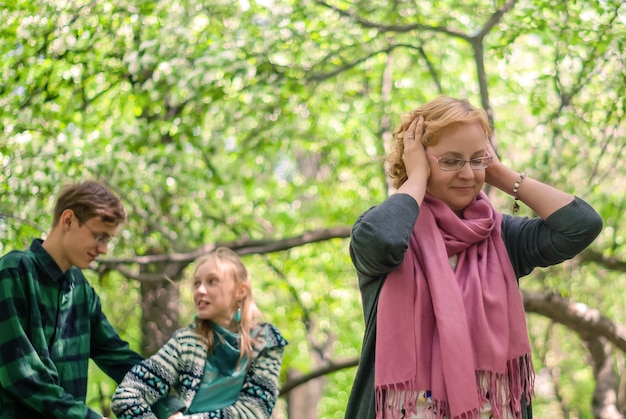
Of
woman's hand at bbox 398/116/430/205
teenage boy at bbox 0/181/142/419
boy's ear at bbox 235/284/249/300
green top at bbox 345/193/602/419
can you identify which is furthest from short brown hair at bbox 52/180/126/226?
woman's hand at bbox 398/116/430/205

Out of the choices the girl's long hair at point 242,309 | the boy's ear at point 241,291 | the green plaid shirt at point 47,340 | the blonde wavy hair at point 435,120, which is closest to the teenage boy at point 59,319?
the green plaid shirt at point 47,340

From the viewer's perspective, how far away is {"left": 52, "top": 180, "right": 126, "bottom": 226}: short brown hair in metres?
2.95

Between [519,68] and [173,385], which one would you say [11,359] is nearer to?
[173,385]

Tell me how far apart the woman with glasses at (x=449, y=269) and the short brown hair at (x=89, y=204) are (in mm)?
1063

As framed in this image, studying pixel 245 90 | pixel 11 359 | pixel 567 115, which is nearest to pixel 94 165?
pixel 245 90

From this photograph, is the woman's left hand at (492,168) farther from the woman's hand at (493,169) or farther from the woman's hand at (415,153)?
the woman's hand at (415,153)

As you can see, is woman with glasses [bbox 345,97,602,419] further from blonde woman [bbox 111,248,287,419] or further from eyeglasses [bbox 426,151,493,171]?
blonde woman [bbox 111,248,287,419]

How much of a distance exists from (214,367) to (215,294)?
1.01 feet

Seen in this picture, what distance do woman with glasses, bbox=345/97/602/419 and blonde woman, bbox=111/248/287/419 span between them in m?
0.74

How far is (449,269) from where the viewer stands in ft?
7.51

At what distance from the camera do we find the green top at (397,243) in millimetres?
2223

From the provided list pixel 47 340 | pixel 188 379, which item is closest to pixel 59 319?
pixel 47 340

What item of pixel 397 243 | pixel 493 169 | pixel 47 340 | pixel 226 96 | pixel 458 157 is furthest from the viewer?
pixel 226 96

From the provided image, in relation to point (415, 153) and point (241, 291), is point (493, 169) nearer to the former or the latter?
point (415, 153)
